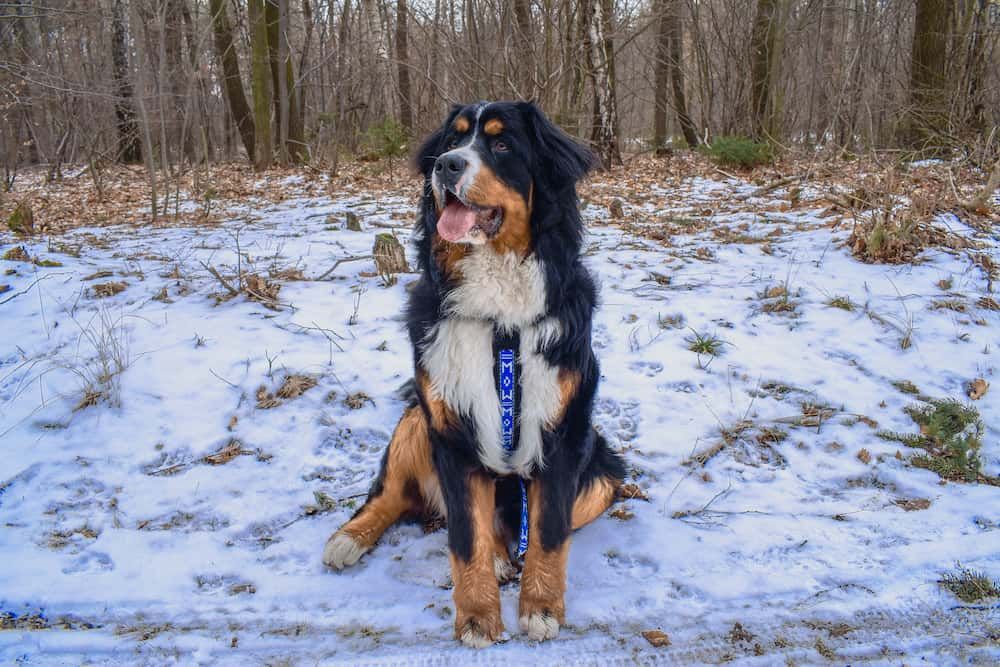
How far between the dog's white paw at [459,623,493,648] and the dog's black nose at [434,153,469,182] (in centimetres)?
169

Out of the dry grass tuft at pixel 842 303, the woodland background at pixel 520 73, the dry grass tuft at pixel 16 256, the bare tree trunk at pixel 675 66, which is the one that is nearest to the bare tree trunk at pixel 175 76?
the woodland background at pixel 520 73

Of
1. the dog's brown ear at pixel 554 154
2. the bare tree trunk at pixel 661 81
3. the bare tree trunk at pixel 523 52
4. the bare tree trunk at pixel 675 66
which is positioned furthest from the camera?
the bare tree trunk at pixel 661 81

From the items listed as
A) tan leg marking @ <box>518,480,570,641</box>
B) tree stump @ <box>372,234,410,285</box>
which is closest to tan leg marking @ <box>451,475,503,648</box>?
tan leg marking @ <box>518,480,570,641</box>

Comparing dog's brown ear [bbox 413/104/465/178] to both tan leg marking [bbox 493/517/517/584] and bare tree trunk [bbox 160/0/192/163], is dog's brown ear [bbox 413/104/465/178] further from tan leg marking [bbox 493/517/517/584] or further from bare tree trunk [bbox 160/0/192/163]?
bare tree trunk [bbox 160/0/192/163]

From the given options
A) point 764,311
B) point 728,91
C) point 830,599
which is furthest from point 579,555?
point 728,91

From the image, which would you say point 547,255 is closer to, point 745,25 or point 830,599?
point 830,599

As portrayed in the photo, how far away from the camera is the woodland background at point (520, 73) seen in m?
10.1

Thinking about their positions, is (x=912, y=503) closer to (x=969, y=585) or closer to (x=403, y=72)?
(x=969, y=585)

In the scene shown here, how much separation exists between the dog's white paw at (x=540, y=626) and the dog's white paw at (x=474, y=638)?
0.48 ft

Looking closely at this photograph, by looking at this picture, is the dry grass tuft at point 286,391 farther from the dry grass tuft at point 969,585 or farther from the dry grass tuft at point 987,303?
the dry grass tuft at point 987,303

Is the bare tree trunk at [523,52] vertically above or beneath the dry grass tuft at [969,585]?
above

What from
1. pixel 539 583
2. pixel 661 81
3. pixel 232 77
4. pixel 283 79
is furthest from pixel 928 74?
pixel 232 77

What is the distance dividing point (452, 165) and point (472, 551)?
1.50m

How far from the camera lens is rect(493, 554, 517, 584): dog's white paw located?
2.69 meters
